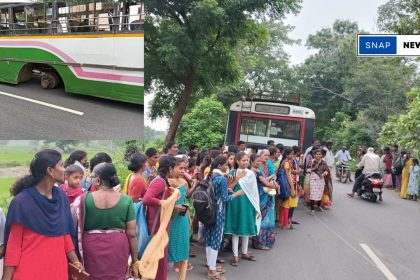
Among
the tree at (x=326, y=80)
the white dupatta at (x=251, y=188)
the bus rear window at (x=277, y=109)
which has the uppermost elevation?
the tree at (x=326, y=80)

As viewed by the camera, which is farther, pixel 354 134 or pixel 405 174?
pixel 354 134

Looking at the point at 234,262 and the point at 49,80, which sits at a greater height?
the point at 49,80

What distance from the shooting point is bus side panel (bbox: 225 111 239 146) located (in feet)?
41.8

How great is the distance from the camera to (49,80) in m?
7.36

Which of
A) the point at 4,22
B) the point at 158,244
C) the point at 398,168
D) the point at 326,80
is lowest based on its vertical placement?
the point at 398,168

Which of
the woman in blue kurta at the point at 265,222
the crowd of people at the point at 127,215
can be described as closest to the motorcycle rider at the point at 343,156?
the crowd of people at the point at 127,215

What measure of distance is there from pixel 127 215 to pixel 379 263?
4205 mm

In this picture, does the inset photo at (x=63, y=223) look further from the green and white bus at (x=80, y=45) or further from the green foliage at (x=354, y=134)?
the green foliage at (x=354, y=134)

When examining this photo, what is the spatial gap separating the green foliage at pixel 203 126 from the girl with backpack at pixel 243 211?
14.1 m

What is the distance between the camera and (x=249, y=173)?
5.98m

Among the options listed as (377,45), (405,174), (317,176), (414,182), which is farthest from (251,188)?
(405,174)

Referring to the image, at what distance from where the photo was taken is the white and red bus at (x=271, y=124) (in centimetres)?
1254

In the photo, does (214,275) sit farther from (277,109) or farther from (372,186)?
(277,109)

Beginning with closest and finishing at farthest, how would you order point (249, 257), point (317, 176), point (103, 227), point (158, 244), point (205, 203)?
point (103, 227), point (158, 244), point (205, 203), point (249, 257), point (317, 176)
